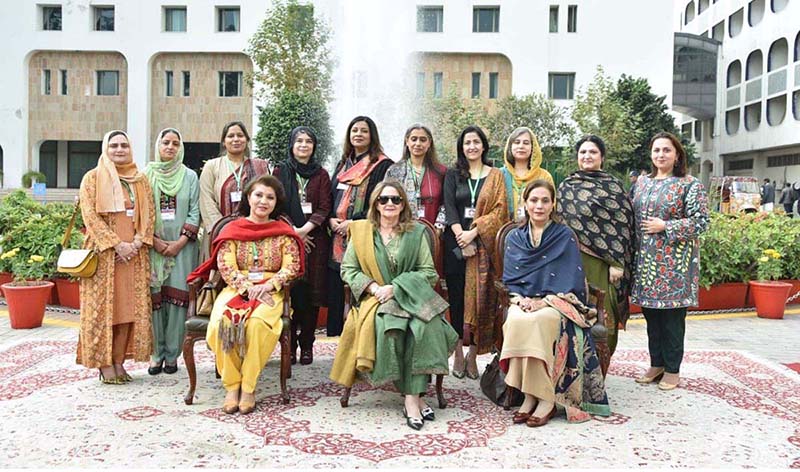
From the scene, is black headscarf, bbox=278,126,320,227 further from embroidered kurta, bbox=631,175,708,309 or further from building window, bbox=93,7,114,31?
building window, bbox=93,7,114,31

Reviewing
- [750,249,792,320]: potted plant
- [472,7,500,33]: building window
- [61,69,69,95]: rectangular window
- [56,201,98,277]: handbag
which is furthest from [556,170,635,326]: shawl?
[61,69,69,95]: rectangular window

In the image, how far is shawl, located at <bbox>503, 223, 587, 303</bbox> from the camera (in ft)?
12.6

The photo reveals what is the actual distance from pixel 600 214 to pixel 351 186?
1.77 m

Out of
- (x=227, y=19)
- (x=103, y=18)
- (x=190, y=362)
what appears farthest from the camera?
(x=103, y=18)

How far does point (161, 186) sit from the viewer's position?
4.63 meters

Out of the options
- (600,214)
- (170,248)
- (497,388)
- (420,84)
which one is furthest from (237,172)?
(420,84)

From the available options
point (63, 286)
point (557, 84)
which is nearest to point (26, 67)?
point (557, 84)

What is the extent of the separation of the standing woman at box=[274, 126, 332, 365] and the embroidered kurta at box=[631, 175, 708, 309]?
2260 millimetres

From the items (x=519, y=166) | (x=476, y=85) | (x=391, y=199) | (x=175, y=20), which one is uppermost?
(x=175, y=20)

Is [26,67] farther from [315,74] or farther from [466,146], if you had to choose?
[466,146]

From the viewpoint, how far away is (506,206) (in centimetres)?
452

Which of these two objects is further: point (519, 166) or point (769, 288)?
point (769, 288)

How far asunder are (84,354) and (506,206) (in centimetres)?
303

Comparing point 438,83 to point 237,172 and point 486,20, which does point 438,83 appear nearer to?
point 486,20
